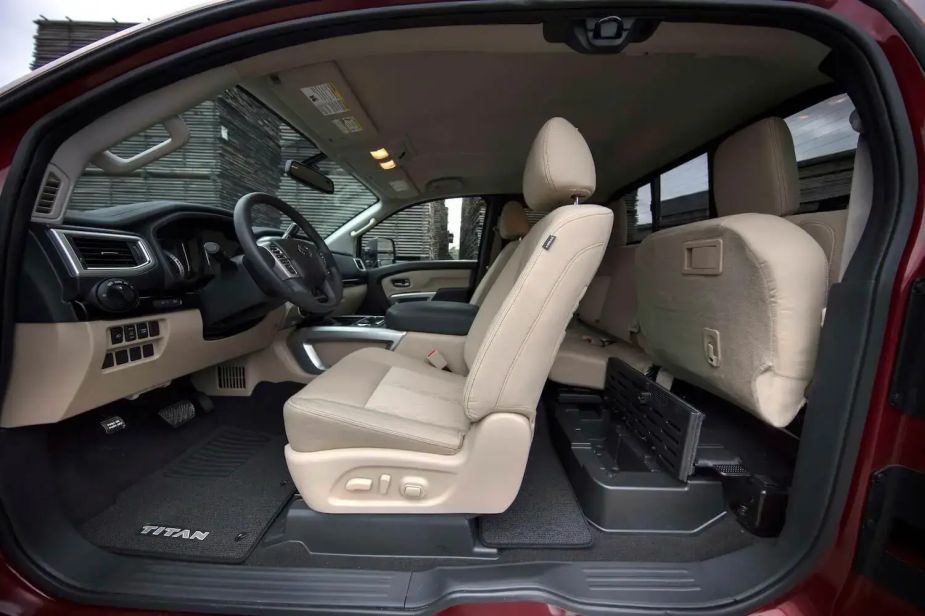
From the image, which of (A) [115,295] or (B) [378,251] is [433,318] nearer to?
(A) [115,295]

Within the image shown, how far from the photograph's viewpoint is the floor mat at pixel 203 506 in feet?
3.64

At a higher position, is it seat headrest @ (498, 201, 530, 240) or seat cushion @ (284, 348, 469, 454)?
seat headrest @ (498, 201, 530, 240)

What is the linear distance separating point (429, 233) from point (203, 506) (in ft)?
8.61

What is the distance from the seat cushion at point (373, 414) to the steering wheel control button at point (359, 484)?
0.29ft

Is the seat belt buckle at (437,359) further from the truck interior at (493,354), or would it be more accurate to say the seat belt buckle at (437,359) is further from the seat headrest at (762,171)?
the seat headrest at (762,171)

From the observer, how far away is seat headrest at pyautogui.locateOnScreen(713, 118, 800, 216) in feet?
3.91

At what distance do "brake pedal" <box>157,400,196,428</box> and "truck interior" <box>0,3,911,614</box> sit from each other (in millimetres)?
17

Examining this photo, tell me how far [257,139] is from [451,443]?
2092 millimetres

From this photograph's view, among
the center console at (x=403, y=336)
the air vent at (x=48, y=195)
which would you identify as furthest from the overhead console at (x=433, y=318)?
the air vent at (x=48, y=195)

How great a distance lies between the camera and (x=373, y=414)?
101 centimetres

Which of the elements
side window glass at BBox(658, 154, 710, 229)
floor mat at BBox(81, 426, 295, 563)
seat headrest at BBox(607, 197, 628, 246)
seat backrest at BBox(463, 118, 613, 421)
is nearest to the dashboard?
floor mat at BBox(81, 426, 295, 563)

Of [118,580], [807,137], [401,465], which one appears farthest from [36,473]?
[807,137]

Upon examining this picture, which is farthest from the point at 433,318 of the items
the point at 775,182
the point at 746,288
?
the point at 775,182

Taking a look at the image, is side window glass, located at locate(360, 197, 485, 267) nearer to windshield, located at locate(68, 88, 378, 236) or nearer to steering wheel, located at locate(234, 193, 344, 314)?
windshield, located at locate(68, 88, 378, 236)
